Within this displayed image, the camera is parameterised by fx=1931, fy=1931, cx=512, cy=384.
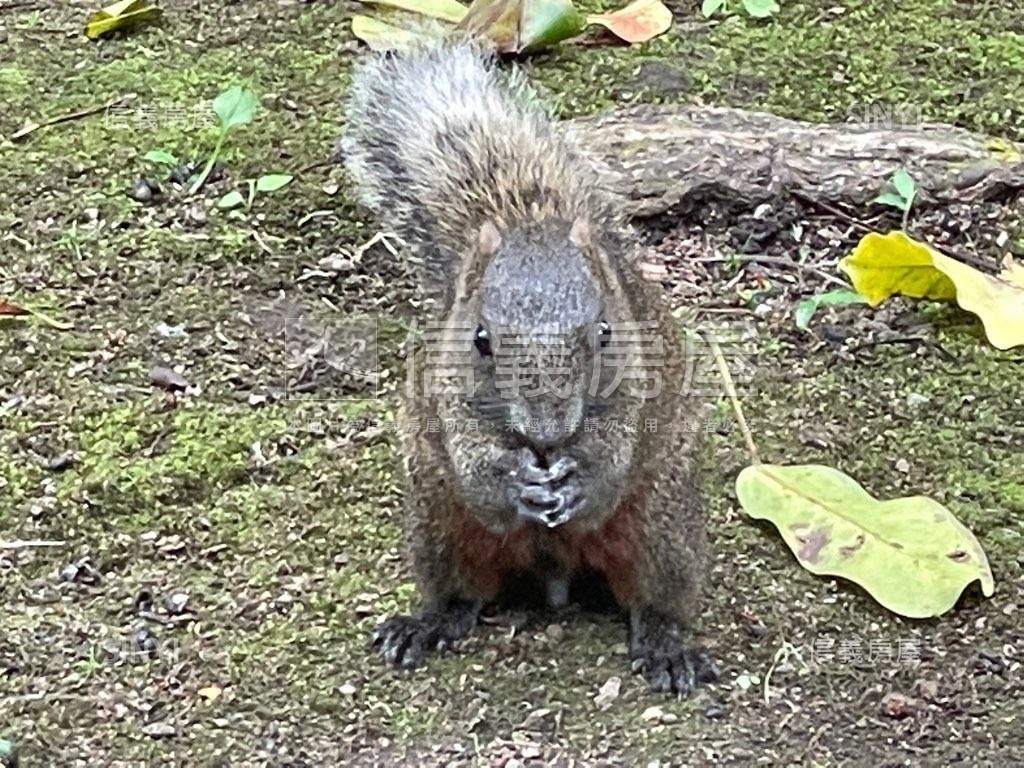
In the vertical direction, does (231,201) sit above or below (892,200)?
below

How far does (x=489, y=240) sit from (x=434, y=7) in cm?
239

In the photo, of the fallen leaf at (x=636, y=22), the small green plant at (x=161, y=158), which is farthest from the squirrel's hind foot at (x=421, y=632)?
the fallen leaf at (x=636, y=22)

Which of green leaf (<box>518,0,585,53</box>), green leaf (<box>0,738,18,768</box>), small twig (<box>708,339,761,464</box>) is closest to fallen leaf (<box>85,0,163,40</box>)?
green leaf (<box>518,0,585,53</box>)

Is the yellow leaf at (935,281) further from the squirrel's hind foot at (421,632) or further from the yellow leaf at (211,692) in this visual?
the yellow leaf at (211,692)

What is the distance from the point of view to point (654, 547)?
3.67 m

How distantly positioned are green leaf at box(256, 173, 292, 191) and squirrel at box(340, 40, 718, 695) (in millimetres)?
1059

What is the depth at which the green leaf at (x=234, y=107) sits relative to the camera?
209 inches

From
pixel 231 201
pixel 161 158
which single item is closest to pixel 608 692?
pixel 231 201

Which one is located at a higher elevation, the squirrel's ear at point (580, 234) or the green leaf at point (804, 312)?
the squirrel's ear at point (580, 234)

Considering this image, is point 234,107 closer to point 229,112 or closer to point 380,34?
point 229,112

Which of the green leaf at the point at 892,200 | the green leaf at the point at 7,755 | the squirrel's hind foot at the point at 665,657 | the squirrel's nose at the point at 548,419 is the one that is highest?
the squirrel's nose at the point at 548,419

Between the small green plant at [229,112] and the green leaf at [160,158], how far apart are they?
4.0 inches

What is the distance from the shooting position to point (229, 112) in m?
5.31

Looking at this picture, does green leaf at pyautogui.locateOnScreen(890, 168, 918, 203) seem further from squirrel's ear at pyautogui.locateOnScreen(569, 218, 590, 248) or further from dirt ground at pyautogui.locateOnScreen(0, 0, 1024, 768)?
squirrel's ear at pyautogui.locateOnScreen(569, 218, 590, 248)
